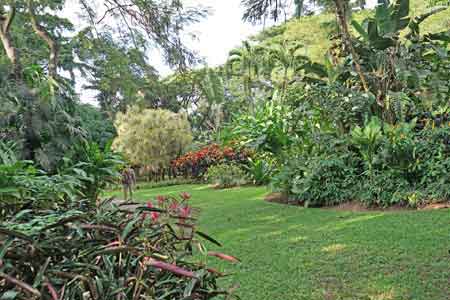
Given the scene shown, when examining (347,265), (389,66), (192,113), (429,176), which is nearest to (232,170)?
(389,66)

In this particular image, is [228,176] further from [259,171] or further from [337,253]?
[337,253]

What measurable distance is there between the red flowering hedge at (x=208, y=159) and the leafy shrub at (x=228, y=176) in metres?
1.25

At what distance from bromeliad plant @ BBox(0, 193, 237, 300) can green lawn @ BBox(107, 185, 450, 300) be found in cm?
262

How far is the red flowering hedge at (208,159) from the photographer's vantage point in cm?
1448

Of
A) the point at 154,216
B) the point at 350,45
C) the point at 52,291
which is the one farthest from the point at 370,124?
the point at 52,291

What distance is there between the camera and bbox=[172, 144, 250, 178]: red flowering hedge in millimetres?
14484

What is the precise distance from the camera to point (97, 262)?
2.36 ft

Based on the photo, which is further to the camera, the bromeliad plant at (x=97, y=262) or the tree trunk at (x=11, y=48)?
the tree trunk at (x=11, y=48)

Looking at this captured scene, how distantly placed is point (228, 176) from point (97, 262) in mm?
11892

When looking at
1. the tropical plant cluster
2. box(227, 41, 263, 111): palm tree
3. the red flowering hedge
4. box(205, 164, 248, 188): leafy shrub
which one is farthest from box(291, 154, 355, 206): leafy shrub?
box(227, 41, 263, 111): palm tree

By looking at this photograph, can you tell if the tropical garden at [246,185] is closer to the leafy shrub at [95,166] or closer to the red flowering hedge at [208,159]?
the leafy shrub at [95,166]

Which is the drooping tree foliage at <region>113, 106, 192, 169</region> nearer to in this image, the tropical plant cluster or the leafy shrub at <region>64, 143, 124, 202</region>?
the tropical plant cluster

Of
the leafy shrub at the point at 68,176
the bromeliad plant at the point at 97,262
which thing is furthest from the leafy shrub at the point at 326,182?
the bromeliad plant at the point at 97,262

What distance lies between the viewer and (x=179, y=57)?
381cm
